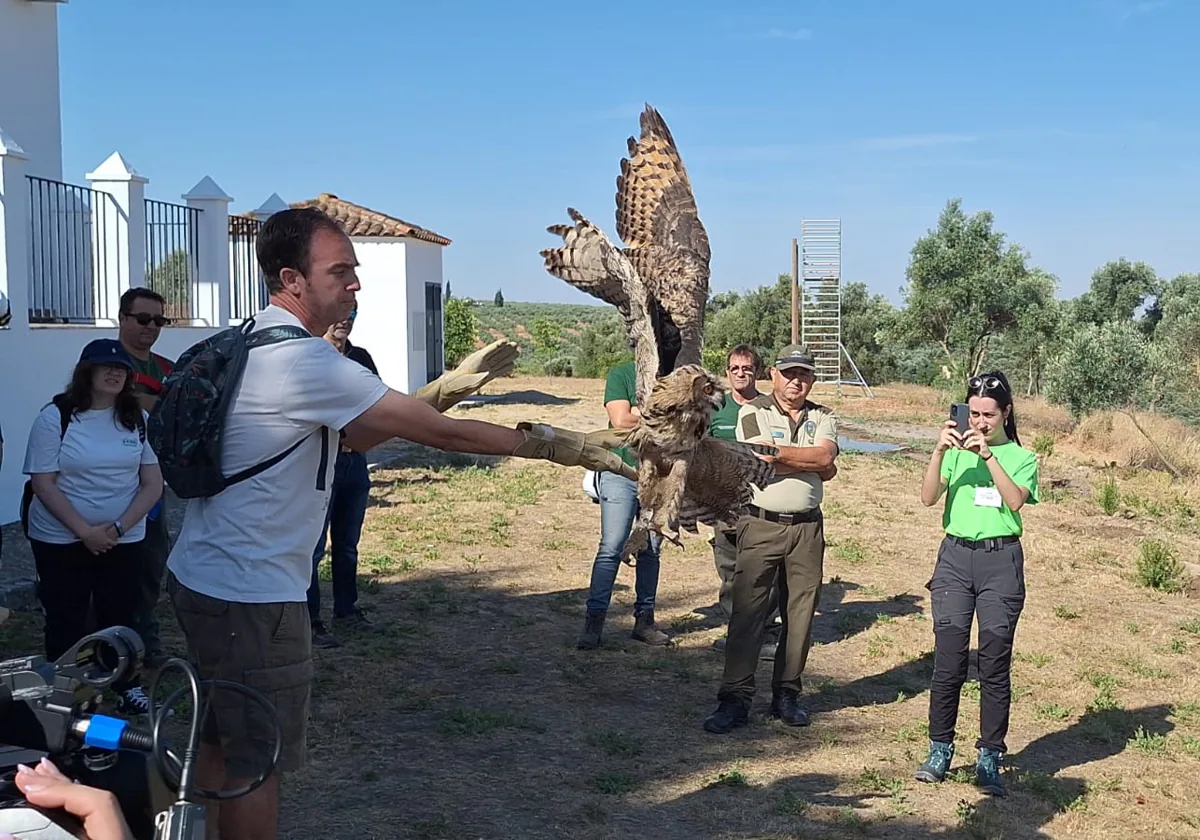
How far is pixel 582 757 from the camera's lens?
491cm

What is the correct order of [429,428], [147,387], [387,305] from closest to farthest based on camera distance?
[429,428] < [147,387] < [387,305]

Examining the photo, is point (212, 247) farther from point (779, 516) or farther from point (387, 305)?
point (779, 516)

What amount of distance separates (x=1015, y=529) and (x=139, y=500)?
12.2 feet

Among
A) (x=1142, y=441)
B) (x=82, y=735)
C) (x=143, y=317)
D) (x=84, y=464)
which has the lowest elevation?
(x=1142, y=441)

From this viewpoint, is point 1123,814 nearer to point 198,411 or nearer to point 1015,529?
point 1015,529

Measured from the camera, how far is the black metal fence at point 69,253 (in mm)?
9320

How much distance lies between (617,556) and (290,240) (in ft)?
12.7

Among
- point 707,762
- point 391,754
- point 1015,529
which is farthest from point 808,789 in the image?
point 391,754

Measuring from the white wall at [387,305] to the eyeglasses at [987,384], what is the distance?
15.7 metres

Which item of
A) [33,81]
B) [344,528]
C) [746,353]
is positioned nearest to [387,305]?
[33,81]

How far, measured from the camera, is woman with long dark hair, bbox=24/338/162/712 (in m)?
4.70

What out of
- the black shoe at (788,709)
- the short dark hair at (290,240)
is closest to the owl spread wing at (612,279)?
the short dark hair at (290,240)

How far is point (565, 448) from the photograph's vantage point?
2.62m

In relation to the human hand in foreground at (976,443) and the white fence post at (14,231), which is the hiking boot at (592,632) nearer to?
the human hand in foreground at (976,443)
